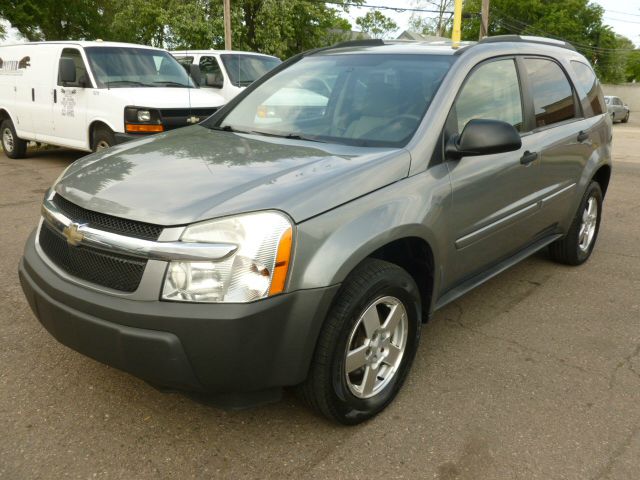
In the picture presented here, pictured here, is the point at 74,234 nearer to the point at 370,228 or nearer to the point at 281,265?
the point at 281,265

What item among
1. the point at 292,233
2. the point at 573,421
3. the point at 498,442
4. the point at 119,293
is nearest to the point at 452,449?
the point at 498,442

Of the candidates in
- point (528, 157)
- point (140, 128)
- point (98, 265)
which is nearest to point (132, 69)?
point (140, 128)

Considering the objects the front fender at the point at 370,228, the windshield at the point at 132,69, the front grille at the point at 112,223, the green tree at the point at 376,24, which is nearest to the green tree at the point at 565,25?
the green tree at the point at 376,24

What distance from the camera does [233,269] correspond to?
2.24 metres

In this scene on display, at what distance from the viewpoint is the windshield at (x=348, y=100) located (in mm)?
3193

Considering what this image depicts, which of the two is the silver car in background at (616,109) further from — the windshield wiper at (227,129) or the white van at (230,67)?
the windshield wiper at (227,129)

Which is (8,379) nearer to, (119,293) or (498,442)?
(119,293)

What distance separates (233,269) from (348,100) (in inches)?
63.1

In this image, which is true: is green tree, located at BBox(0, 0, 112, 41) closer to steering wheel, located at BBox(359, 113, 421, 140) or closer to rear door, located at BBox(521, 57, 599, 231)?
rear door, located at BBox(521, 57, 599, 231)

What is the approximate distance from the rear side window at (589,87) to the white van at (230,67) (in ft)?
22.4

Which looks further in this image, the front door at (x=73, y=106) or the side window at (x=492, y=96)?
the front door at (x=73, y=106)

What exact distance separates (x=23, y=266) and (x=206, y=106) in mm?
6032

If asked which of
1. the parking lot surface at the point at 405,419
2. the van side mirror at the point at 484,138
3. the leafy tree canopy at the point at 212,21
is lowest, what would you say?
the parking lot surface at the point at 405,419

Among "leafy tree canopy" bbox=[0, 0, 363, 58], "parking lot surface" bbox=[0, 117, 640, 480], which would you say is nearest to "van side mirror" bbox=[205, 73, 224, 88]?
"parking lot surface" bbox=[0, 117, 640, 480]
